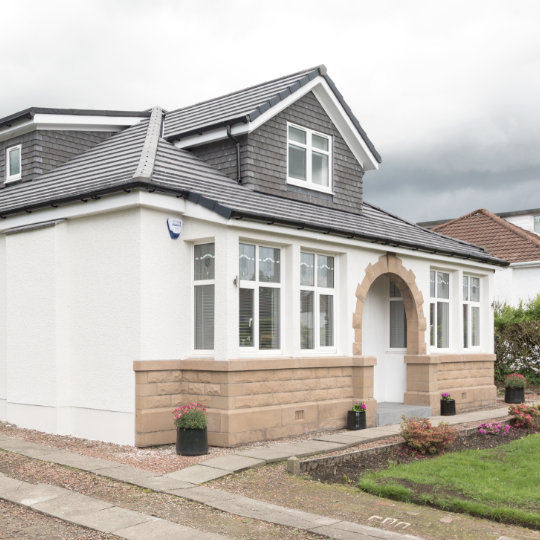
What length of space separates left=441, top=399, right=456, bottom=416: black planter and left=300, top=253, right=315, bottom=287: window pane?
14.8 ft

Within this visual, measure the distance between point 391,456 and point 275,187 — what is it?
554 centimetres

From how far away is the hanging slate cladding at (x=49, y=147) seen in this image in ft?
47.0

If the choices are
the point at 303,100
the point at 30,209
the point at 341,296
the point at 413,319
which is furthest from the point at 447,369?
the point at 30,209

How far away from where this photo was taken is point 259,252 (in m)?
11.4

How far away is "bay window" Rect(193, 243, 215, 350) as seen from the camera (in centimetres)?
1104

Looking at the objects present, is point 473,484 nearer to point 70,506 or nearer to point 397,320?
point 70,506

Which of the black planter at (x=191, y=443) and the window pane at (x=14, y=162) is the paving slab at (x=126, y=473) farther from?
the window pane at (x=14, y=162)

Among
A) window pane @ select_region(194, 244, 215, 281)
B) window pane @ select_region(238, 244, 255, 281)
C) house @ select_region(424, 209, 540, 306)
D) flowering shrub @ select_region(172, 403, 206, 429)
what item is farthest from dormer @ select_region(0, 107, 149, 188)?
house @ select_region(424, 209, 540, 306)

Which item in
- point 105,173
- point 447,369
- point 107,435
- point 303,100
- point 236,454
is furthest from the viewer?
point 447,369

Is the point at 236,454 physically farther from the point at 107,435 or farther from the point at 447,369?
the point at 447,369

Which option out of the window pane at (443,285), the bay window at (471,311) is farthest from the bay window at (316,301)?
the bay window at (471,311)

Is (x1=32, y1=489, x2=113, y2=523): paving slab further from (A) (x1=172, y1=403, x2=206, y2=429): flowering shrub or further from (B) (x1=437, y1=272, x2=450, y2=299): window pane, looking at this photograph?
(B) (x1=437, y1=272, x2=450, y2=299): window pane

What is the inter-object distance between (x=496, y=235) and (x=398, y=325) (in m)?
12.9

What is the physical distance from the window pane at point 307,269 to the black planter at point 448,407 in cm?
453
